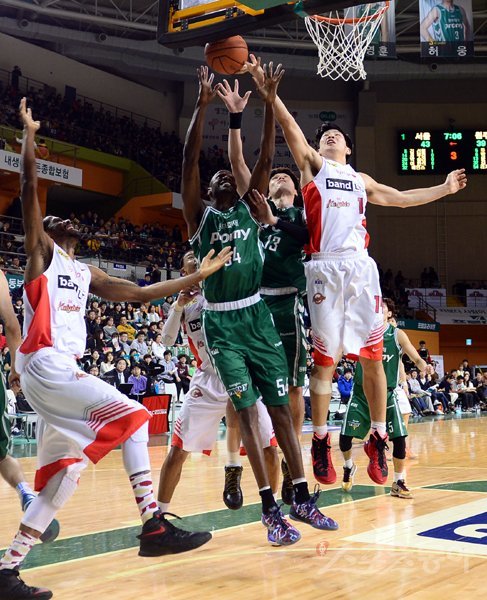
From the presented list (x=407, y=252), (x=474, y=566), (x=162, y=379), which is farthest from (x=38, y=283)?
(x=407, y=252)

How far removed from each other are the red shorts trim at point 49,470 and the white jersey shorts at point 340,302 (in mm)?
1965

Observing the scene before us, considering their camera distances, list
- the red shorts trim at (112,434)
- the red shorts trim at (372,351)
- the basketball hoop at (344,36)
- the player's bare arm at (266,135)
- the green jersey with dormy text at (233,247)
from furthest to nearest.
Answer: the basketball hoop at (344,36) → the red shorts trim at (372,351) → the player's bare arm at (266,135) → the green jersey with dormy text at (233,247) → the red shorts trim at (112,434)

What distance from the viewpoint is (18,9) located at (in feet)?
81.1

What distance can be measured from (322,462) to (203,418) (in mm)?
878

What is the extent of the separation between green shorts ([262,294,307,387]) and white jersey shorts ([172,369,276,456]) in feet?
1.37

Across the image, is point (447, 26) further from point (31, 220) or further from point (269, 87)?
point (31, 220)

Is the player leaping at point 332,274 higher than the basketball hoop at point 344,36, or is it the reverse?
the basketball hoop at point 344,36

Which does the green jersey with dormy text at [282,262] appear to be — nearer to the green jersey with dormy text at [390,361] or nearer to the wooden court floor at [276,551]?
the wooden court floor at [276,551]

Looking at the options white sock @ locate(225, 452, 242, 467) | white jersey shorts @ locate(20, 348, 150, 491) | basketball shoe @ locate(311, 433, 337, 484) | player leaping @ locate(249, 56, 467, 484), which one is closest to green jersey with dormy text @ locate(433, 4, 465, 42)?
player leaping @ locate(249, 56, 467, 484)

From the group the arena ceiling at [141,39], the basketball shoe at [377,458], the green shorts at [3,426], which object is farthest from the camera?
the arena ceiling at [141,39]

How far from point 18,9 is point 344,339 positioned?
2350 centimetres

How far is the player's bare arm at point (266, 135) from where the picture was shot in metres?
4.61

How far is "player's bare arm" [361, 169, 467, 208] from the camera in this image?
559 cm

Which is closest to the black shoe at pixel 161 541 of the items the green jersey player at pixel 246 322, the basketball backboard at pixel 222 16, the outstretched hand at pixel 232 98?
the green jersey player at pixel 246 322
